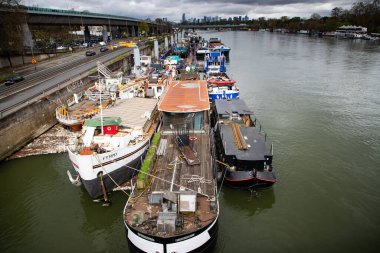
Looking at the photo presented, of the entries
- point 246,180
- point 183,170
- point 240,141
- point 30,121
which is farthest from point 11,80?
point 246,180

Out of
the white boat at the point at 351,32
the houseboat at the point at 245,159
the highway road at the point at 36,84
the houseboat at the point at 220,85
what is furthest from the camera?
the white boat at the point at 351,32

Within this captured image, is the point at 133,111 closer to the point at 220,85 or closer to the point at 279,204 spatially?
the point at 279,204

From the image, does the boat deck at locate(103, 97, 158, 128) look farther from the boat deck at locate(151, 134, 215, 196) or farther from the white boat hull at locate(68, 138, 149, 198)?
the boat deck at locate(151, 134, 215, 196)

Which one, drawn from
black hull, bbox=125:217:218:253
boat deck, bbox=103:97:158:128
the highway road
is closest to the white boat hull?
boat deck, bbox=103:97:158:128

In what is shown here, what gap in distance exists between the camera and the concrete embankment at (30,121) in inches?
1025

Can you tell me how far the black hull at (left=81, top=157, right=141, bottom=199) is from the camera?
19.0m

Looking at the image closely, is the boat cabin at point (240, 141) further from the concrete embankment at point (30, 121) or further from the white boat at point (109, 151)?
the concrete embankment at point (30, 121)

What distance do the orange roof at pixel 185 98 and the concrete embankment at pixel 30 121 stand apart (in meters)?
15.6

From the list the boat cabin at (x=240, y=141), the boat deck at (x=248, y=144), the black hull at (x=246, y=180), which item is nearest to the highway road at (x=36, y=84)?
the boat cabin at (x=240, y=141)

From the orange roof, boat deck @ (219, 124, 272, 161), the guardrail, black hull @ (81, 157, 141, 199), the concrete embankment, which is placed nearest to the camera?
black hull @ (81, 157, 141, 199)

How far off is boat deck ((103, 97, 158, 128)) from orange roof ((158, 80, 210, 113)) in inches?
83.7

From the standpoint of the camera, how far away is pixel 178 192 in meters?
15.3

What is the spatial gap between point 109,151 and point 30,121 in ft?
49.0

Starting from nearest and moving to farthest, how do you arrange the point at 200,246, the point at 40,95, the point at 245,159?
the point at 200,246 < the point at 245,159 < the point at 40,95
